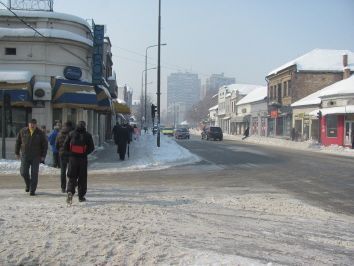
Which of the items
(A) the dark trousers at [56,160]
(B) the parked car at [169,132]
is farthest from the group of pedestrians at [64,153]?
(B) the parked car at [169,132]

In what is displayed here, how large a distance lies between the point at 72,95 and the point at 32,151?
33.5 feet

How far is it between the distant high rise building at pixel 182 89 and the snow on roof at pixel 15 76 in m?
114

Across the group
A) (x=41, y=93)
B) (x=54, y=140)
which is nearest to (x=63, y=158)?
(x=54, y=140)

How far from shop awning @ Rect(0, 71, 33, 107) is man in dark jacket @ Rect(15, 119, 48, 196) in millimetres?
8891

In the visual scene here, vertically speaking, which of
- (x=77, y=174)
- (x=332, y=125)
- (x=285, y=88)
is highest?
(x=285, y=88)

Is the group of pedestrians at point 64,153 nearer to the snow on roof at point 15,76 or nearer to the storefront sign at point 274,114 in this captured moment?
the snow on roof at point 15,76

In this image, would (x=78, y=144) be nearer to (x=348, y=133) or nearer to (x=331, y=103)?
(x=348, y=133)

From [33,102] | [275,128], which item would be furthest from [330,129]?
[33,102]

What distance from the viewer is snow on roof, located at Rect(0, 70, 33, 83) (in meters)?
19.8

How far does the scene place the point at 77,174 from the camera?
9.73 m

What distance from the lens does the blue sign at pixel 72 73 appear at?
21.7 m

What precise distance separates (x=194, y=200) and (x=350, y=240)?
4102mm

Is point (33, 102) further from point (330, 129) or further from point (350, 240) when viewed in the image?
point (330, 129)

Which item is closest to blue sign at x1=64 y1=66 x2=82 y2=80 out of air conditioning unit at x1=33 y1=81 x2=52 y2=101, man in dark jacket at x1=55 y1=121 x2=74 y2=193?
air conditioning unit at x1=33 y1=81 x2=52 y2=101
